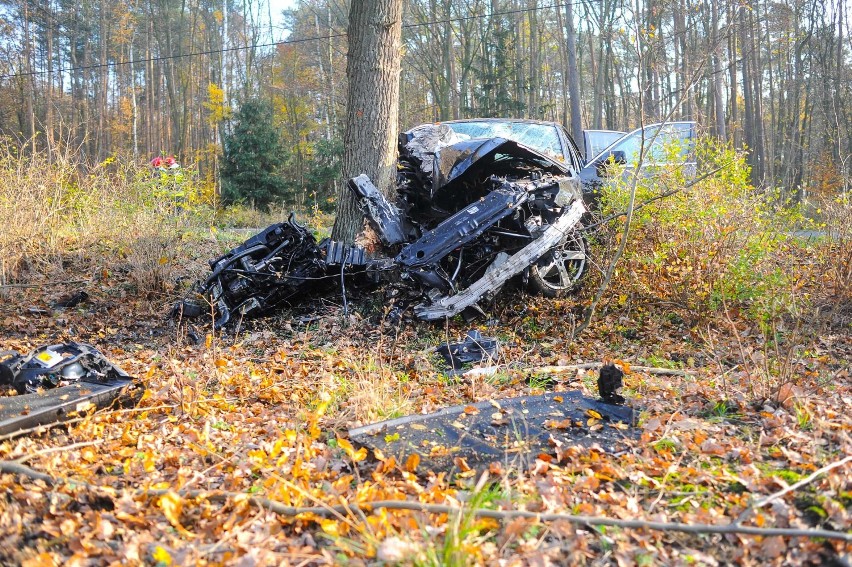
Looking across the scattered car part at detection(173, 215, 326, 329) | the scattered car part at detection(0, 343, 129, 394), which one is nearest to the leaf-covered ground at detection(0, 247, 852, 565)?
the scattered car part at detection(0, 343, 129, 394)

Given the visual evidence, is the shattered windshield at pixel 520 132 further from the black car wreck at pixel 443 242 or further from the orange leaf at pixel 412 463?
the orange leaf at pixel 412 463

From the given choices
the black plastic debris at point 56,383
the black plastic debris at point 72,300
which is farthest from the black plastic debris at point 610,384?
the black plastic debris at point 72,300

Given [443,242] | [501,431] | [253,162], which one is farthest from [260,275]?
[253,162]

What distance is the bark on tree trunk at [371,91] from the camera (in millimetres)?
7977

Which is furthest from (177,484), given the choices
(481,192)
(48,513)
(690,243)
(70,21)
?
(70,21)

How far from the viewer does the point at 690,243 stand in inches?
256

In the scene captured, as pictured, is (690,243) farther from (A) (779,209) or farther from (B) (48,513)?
(B) (48,513)

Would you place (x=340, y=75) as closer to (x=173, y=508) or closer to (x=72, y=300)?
(x=72, y=300)

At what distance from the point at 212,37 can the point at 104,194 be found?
77.6ft

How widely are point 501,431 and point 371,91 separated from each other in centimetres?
588

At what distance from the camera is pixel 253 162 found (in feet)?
63.6

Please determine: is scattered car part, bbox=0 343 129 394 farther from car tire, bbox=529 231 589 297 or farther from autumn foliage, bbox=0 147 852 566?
car tire, bbox=529 231 589 297

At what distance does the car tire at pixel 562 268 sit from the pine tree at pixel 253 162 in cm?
1434

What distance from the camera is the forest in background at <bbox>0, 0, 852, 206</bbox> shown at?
21062 millimetres
